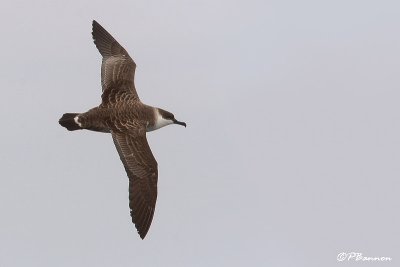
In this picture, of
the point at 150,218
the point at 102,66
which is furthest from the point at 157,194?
the point at 102,66

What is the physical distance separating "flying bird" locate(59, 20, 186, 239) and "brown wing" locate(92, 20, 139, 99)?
267 mm

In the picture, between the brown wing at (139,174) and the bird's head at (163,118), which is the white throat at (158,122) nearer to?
the bird's head at (163,118)

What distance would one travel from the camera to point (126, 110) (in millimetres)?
21547

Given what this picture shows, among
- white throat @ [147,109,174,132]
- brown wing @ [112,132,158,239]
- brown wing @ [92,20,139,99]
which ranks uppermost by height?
brown wing @ [92,20,139,99]

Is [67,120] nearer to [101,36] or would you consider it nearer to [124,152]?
[124,152]

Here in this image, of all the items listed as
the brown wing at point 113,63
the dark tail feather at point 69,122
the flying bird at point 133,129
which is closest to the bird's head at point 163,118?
the flying bird at point 133,129

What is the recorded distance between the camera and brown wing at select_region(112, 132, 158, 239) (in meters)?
20.7

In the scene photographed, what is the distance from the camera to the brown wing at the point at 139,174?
2066 centimetres

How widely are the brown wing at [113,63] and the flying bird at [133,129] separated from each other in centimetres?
27

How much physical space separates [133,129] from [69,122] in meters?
1.32

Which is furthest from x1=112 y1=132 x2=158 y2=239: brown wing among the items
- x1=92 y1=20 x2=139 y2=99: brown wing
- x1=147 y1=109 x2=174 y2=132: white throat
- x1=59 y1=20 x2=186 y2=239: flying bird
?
x1=92 y1=20 x2=139 y2=99: brown wing

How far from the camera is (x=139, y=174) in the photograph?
68.6 ft

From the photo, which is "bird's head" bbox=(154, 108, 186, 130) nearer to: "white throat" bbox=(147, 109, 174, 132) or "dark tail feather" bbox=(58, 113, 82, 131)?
"white throat" bbox=(147, 109, 174, 132)

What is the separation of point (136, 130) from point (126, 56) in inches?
110
